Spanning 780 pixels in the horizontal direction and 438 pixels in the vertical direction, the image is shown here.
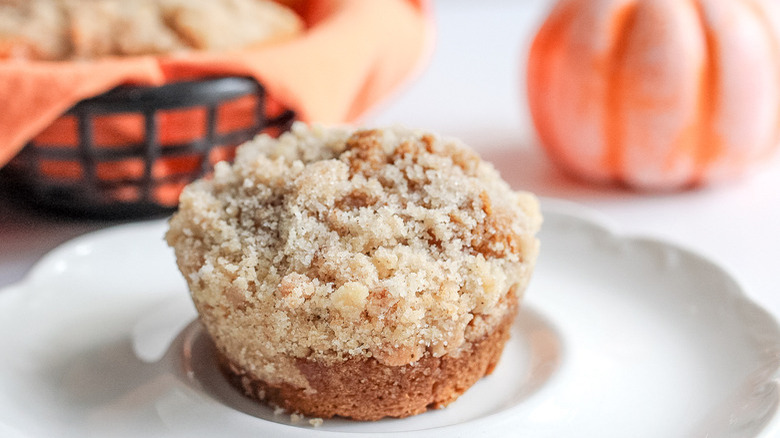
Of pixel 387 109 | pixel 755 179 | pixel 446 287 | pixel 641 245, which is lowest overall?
pixel 387 109

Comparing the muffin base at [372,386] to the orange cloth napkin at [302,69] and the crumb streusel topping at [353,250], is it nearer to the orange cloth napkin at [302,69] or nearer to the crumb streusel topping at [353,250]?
the crumb streusel topping at [353,250]

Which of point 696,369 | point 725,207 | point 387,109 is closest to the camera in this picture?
point 696,369

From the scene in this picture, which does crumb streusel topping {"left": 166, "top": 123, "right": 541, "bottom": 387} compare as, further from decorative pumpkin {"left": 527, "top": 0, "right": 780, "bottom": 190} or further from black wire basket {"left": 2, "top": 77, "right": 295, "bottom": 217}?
decorative pumpkin {"left": 527, "top": 0, "right": 780, "bottom": 190}

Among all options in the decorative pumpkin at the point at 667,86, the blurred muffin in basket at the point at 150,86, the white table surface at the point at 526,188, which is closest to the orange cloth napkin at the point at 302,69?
the blurred muffin in basket at the point at 150,86

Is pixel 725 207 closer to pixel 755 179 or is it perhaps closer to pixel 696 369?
pixel 755 179

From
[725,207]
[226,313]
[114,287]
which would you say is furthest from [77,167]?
[725,207]

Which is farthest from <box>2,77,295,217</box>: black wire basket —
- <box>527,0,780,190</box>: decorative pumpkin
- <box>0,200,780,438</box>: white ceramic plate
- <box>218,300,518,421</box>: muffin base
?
<box>527,0,780,190</box>: decorative pumpkin
